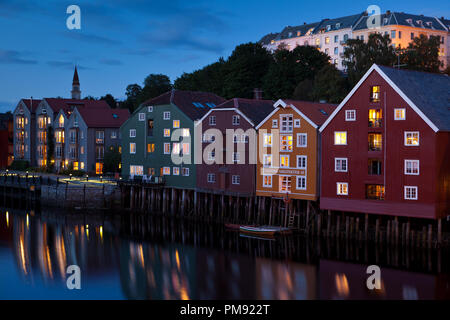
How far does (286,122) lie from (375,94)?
8.69m

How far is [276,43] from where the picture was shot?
418 ft

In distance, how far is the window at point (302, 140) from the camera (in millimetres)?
48947

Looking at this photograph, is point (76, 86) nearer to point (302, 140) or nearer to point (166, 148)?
point (166, 148)

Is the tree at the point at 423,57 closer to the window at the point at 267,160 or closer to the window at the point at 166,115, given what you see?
the window at the point at 267,160

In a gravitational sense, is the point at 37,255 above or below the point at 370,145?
below

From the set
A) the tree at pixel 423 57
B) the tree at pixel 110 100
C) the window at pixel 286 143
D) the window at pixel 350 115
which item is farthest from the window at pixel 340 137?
the tree at pixel 110 100

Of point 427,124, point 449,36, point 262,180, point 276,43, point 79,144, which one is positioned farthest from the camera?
point 276,43

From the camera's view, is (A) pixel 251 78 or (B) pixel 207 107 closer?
(B) pixel 207 107

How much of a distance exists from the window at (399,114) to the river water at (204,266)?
357 inches

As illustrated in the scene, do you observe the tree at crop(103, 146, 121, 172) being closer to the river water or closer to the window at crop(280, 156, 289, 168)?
the river water
